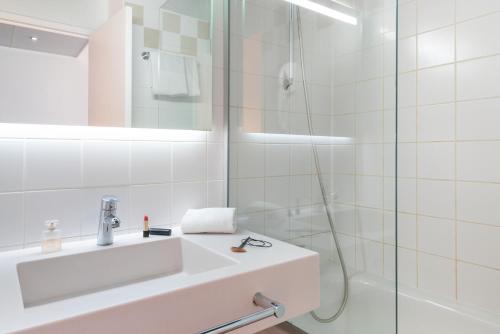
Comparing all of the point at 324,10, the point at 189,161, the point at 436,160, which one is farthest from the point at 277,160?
the point at 436,160

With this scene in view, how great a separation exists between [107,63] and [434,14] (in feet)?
4.75

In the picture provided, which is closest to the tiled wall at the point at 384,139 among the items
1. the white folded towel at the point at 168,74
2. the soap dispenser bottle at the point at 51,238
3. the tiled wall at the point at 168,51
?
the tiled wall at the point at 168,51

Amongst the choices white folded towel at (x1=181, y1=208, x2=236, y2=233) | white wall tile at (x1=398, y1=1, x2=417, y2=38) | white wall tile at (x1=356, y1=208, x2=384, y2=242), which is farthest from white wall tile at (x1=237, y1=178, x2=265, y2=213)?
white wall tile at (x1=398, y1=1, x2=417, y2=38)

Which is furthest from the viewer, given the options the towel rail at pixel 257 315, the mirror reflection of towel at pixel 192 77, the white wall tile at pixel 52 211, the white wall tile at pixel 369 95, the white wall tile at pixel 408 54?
the white wall tile at pixel 408 54

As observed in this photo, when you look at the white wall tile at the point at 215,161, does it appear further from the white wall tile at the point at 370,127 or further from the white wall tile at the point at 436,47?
the white wall tile at the point at 436,47

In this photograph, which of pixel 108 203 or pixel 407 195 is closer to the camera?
pixel 108 203

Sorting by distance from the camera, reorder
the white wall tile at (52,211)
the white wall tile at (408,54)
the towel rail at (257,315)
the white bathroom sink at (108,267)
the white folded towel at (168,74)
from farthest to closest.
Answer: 1. the white wall tile at (408,54)
2. the white folded towel at (168,74)
3. the white wall tile at (52,211)
4. the white bathroom sink at (108,267)
5. the towel rail at (257,315)

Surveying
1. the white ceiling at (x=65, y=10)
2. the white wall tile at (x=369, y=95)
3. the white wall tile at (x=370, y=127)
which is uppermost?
the white ceiling at (x=65, y=10)

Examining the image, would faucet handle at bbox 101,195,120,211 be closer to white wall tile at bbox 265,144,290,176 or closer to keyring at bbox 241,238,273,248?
keyring at bbox 241,238,273,248

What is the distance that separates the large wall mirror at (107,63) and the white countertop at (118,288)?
410 millimetres

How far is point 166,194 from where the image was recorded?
4.06ft

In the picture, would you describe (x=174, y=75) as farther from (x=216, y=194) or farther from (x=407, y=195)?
(x=407, y=195)

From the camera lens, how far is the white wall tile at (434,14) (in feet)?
4.48

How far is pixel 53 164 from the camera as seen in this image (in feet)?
3.25
